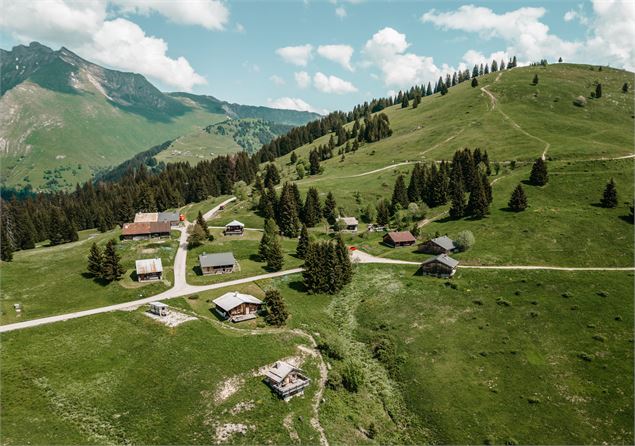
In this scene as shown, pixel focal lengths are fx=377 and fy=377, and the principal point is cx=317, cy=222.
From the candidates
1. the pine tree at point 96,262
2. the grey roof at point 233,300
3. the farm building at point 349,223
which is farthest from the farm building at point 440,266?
the pine tree at point 96,262

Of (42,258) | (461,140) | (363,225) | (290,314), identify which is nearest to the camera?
(290,314)

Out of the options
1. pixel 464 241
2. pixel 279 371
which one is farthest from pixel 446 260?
pixel 279 371

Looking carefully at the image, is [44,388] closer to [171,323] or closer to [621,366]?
[171,323]

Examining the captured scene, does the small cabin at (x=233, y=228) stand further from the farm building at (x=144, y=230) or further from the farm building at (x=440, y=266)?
the farm building at (x=440, y=266)

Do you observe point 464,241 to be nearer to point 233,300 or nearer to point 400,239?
point 400,239

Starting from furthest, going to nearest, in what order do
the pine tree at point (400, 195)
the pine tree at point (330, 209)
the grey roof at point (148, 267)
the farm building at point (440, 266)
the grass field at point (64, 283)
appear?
the pine tree at point (400, 195) < the pine tree at point (330, 209) < the farm building at point (440, 266) < the grey roof at point (148, 267) < the grass field at point (64, 283)

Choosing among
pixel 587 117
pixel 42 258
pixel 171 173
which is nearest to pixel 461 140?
pixel 587 117

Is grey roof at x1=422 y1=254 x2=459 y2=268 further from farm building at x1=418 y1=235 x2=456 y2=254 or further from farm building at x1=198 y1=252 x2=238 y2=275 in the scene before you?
farm building at x1=198 y1=252 x2=238 y2=275
